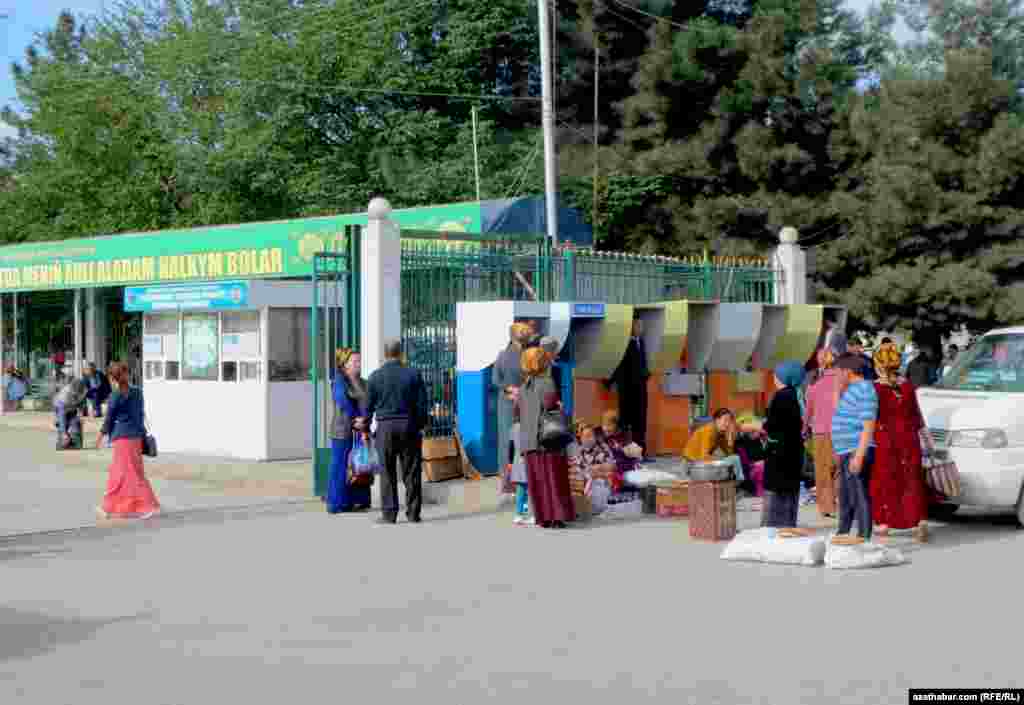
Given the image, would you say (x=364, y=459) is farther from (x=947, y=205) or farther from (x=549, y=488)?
(x=947, y=205)

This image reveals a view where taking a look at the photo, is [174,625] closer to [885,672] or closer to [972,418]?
[885,672]

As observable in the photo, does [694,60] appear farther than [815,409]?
Yes

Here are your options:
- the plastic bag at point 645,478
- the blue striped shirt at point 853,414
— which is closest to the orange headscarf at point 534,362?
the plastic bag at point 645,478

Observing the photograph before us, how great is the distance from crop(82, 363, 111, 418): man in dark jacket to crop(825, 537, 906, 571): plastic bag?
1748cm

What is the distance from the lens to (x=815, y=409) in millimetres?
13023

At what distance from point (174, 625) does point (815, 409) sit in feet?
23.8

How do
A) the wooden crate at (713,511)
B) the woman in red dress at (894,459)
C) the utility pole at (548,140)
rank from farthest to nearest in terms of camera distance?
the utility pole at (548,140) < the wooden crate at (713,511) < the woman in red dress at (894,459)

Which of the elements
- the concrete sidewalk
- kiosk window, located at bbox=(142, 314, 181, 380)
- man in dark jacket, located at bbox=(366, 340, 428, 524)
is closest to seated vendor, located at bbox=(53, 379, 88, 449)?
the concrete sidewalk

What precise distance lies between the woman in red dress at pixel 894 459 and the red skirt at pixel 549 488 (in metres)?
2.84

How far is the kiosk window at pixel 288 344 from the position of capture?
18.5 metres

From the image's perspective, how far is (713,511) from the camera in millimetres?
11352

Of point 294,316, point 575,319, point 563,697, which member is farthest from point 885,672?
point 294,316

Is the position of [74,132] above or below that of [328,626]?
above

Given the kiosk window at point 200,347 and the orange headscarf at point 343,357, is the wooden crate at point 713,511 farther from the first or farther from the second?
the kiosk window at point 200,347
